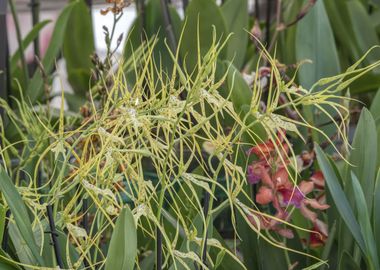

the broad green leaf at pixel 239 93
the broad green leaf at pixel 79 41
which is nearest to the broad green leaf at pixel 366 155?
the broad green leaf at pixel 239 93

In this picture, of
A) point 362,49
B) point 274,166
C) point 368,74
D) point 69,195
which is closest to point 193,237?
point 274,166

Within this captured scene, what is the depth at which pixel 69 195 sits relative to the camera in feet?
3.03

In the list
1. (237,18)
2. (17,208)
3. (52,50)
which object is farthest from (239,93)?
(52,50)

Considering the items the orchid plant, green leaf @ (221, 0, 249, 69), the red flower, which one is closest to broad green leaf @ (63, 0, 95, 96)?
green leaf @ (221, 0, 249, 69)

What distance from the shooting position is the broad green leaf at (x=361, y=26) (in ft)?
5.00

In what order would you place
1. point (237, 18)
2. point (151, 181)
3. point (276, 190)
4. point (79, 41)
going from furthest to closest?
1. point (79, 41)
2. point (237, 18)
3. point (276, 190)
4. point (151, 181)

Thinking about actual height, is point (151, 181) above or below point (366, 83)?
above

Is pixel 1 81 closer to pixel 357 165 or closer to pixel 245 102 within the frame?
pixel 245 102

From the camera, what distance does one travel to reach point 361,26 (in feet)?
5.04

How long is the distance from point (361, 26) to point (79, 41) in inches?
21.6

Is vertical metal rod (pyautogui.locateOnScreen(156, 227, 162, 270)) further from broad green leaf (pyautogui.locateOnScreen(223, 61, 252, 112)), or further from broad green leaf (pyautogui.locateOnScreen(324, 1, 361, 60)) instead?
broad green leaf (pyautogui.locateOnScreen(324, 1, 361, 60))

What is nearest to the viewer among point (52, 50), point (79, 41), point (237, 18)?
point (237, 18)

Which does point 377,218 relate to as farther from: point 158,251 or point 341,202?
point 158,251

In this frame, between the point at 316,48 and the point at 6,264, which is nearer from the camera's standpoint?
the point at 6,264
